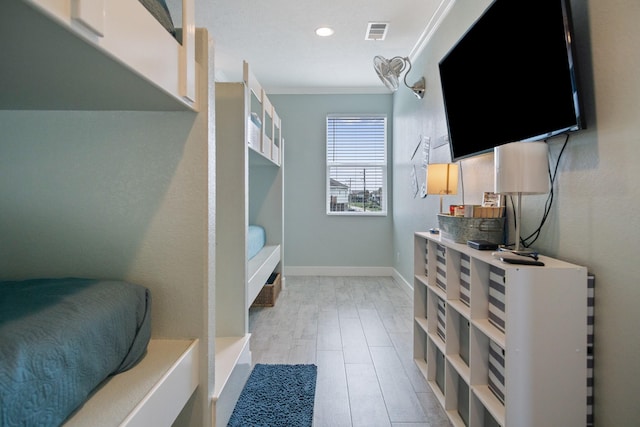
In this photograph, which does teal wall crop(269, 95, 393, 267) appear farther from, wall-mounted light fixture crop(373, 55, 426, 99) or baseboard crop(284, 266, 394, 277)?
wall-mounted light fixture crop(373, 55, 426, 99)

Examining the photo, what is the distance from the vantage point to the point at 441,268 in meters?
1.95

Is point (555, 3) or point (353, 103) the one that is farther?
point (353, 103)

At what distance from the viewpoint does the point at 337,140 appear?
4832 millimetres

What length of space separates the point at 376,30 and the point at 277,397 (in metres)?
2.97

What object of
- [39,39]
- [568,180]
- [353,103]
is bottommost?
[568,180]

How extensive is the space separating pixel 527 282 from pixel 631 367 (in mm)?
364

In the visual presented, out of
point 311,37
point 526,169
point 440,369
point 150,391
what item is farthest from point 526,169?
point 311,37

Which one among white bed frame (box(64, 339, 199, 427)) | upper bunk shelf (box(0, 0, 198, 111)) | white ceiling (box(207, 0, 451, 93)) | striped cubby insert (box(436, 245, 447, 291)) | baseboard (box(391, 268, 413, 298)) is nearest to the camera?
upper bunk shelf (box(0, 0, 198, 111))

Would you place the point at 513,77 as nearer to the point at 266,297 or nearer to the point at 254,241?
the point at 254,241

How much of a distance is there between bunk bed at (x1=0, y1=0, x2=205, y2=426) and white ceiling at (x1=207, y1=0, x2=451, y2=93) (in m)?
2.03

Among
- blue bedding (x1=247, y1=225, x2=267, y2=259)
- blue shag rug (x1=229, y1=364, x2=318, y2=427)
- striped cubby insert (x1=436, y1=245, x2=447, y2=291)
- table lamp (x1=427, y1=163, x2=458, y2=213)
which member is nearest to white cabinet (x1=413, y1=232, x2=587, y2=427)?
striped cubby insert (x1=436, y1=245, x2=447, y2=291)

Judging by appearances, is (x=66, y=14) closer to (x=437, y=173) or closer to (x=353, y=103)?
(x=437, y=173)

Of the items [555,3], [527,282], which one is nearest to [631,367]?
[527,282]

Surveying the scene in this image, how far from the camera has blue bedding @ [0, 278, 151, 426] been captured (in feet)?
1.91
